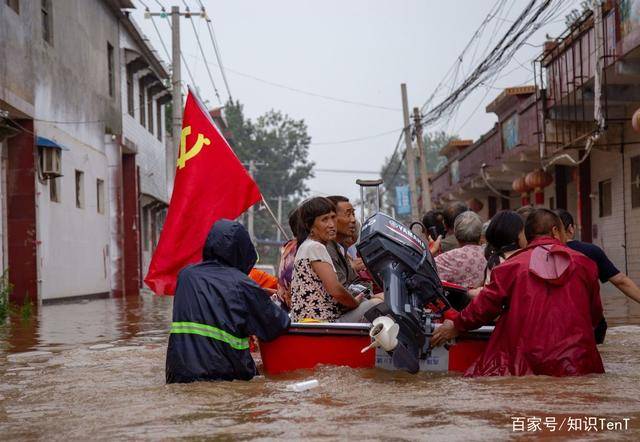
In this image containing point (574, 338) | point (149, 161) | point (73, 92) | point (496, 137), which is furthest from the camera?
point (149, 161)

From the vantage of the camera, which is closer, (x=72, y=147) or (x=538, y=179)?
(x=72, y=147)

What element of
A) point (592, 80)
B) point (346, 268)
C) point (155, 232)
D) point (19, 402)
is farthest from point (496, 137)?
point (19, 402)

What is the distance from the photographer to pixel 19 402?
21.5 ft

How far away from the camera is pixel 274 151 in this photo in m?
80.6

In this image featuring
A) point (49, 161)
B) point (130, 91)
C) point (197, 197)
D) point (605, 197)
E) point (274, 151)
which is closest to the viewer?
point (197, 197)

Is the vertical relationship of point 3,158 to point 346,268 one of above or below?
above

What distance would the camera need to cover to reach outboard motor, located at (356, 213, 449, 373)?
6.59 metres

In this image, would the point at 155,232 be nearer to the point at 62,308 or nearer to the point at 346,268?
the point at 62,308

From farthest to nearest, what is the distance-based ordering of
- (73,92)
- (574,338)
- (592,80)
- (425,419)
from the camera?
(73,92) → (592,80) → (574,338) → (425,419)

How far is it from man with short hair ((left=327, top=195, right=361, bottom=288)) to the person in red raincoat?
158 cm

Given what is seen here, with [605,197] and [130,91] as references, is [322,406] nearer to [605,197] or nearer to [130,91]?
[605,197]

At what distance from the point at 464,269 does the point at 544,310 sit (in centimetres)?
161

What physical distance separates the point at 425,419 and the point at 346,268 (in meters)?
2.87

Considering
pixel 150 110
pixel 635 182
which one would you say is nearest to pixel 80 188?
pixel 150 110
